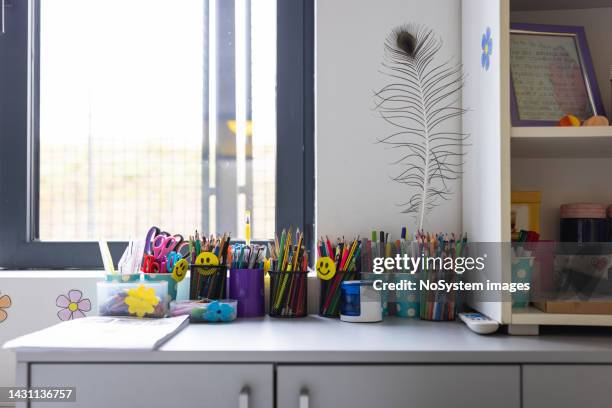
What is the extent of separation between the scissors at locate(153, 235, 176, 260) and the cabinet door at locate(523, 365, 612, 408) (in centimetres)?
84

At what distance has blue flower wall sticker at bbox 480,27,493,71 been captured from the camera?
3.81 feet

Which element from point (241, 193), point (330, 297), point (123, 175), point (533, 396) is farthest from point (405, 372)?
point (123, 175)

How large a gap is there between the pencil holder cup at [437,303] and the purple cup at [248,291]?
395 millimetres

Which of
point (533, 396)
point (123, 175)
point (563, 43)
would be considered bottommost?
point (533, 396)

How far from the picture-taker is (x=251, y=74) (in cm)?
159

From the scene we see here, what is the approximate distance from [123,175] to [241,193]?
37cm

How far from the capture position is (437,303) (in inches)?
49.3

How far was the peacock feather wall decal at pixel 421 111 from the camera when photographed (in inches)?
55.9

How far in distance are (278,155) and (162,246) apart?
17.0 inches

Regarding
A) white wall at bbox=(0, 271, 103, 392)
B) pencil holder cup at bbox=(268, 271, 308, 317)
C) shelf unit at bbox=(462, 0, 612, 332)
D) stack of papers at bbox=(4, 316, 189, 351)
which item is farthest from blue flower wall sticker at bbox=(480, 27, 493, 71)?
white wall at bbox=(0, 271, 103, 392)

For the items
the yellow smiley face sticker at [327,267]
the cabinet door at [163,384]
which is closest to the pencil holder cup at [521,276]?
the yellow smiley face sticker at [327,267]

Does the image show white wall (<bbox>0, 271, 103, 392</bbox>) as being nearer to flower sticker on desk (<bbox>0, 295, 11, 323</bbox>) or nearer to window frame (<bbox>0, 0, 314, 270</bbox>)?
flower sticker on desk (<bbox>0, 295, 11, 323</bbox>)

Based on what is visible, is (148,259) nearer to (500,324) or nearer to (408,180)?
(408,180)

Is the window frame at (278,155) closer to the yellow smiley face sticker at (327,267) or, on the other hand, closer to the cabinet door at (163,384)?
the yellow smiley face sticker at (327,267)
